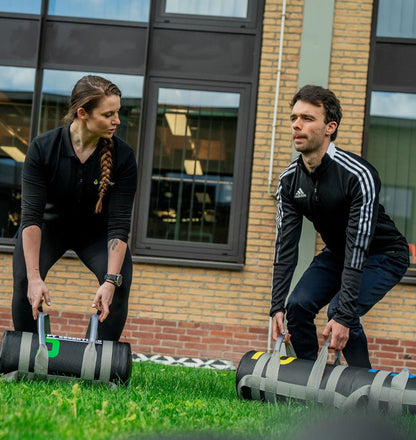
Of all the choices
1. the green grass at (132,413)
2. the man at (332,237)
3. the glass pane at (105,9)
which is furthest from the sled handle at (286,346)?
the glass pane at (105,9)

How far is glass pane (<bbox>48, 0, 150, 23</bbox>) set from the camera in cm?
791

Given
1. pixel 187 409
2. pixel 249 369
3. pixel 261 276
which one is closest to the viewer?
pixel 187 409

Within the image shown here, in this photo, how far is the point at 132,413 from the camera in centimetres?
297

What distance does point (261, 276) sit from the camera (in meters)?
7.55

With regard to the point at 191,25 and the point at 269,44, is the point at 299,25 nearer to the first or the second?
the point at 269,44

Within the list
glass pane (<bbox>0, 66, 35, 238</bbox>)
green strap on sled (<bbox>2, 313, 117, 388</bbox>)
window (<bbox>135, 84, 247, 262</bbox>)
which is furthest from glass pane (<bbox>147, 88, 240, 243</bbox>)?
green strap on sled (<bbox>2, 313, 117, 388</bbox>)

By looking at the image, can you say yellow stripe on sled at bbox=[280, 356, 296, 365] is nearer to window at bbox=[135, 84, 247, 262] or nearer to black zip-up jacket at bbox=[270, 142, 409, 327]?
black zip-up jacket at bbox=[270, 142, 409, 327]

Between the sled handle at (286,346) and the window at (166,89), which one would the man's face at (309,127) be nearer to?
the sled handle at (286,346)

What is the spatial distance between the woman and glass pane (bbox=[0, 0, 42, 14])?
416cm

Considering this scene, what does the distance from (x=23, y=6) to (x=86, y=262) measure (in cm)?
467

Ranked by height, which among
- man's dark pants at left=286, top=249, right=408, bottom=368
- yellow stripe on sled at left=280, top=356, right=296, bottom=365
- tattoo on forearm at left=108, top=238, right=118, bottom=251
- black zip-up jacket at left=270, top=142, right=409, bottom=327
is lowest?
yellow stripe on sled at left=280, top=356, right=296, bottom=365

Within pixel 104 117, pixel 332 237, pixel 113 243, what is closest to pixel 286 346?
pixel 332 237

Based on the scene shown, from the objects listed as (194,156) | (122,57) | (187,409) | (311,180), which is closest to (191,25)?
(122,57)

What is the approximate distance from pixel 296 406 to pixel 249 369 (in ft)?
1.62
